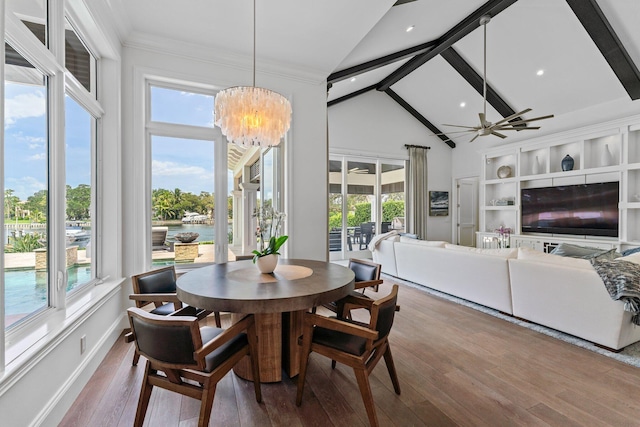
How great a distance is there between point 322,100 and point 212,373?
3.42 meters

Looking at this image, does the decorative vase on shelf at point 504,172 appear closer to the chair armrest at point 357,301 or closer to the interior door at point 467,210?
the interior door at point 467,210

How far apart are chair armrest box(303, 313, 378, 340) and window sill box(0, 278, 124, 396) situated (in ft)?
4.55

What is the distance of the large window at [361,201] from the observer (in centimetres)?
724

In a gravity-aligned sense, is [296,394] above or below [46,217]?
below

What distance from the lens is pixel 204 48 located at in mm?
3254

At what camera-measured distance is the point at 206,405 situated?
145cm

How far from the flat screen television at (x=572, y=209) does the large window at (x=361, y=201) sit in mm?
2885

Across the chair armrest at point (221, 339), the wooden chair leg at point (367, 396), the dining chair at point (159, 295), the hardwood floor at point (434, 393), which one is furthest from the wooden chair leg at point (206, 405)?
the wooden chair leg at point (367, 396)

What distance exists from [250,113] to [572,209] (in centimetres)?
672

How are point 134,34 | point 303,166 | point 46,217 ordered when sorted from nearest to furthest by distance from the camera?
1. point 46,217
2. point 134,34
3. point 303,166

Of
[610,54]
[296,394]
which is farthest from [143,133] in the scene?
[610,54]

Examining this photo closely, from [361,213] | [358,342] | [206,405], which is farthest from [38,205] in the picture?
[361,213]

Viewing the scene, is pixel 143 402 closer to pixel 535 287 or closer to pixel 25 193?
pixel 25 193

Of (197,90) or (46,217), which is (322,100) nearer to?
(197,90)
